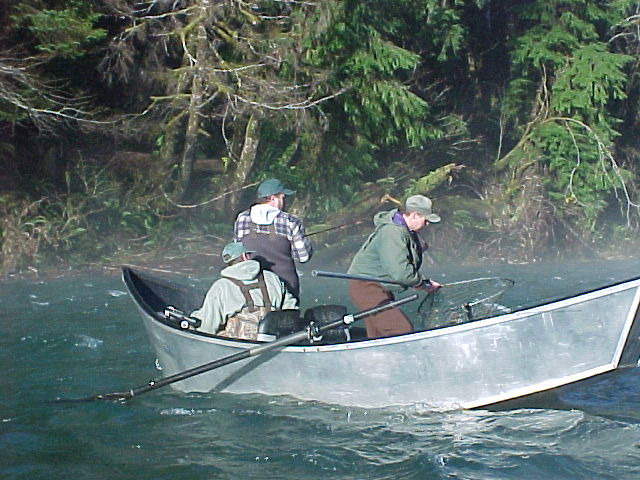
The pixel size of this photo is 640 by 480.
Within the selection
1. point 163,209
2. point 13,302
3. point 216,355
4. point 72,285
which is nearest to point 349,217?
point 163,209

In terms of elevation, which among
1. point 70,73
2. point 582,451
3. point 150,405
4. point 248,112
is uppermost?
point 70,73

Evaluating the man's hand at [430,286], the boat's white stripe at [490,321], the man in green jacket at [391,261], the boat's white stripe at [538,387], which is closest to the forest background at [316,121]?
the man's hand at [430,286]

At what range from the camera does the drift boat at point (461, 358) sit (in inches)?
232

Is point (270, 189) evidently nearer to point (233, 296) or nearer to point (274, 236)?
point (274, 236)

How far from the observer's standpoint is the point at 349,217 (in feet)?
60.9

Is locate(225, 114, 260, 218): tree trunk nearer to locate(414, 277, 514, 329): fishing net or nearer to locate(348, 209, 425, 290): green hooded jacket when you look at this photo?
locate(414, 277, 514, 329): fishing net

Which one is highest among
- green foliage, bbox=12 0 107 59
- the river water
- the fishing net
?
green foliage, bbox=12 0 107 59

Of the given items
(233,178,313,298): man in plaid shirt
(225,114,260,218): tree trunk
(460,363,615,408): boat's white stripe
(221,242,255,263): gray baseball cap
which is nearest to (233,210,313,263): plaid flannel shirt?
(233,178,313,298): man in plaid shirt

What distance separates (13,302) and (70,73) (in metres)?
5.26

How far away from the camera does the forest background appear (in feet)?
52.1

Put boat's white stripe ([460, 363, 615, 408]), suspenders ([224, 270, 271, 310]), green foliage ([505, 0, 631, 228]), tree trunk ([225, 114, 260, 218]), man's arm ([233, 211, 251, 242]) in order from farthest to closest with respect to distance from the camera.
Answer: green foliage ([505, 0, 631, 228]) < tree trunk ([225, 114, 260, 218]) < man's arm ([233, 211, 251, 242]) < suspenders ([224, 270, 271, 310]) < boat's white stripe ([460, 363, 615, 408])

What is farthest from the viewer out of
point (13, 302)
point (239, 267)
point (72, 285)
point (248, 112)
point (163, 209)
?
point (163, 209)

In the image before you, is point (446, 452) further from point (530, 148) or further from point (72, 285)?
point (530, 148)

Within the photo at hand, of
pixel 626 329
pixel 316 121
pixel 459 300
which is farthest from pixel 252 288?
pixel 316 121
